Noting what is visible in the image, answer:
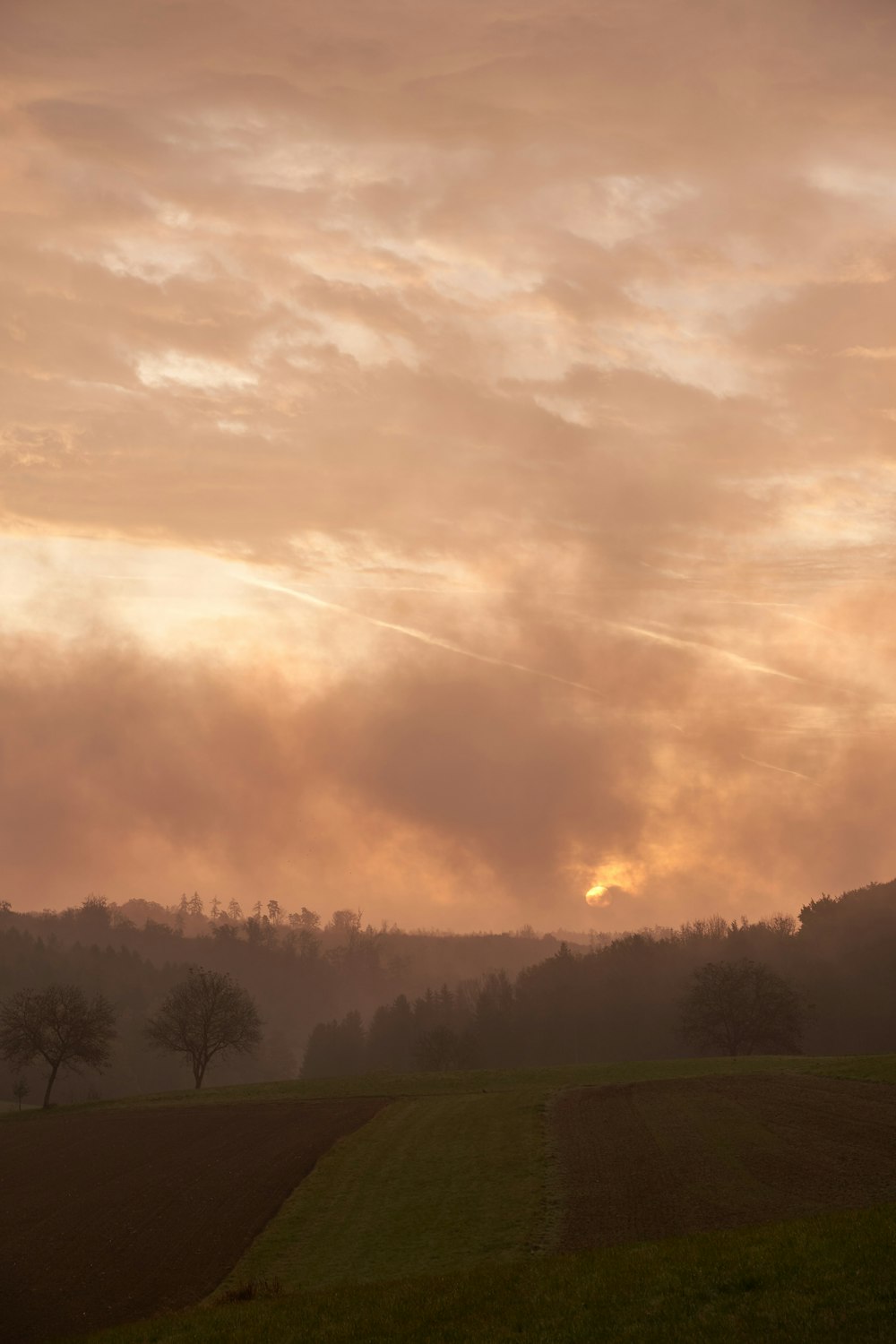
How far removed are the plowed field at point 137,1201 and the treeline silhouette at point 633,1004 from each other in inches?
3083

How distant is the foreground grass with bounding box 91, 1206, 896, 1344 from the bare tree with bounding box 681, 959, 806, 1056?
97.2 meters

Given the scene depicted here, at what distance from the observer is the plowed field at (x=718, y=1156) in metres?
31.7

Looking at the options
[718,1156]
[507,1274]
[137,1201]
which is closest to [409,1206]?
[718,1156]

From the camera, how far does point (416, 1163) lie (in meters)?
47.4

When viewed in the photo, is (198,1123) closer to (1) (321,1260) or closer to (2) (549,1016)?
(1) (321,1260)

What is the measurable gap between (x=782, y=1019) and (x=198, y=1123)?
7653cm

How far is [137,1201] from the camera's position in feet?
150

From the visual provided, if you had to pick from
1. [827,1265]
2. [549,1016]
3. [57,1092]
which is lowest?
[57,1092]

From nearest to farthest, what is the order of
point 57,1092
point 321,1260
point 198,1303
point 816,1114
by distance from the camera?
point 198,1303 < point 321,1260 < point 816,1114 < point 57,1092

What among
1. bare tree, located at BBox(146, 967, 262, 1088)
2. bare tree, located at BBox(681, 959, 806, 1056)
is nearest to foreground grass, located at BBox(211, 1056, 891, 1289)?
bare tree, located at BBox(681, 959, 806, 1056)

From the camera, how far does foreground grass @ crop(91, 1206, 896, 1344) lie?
1889cm

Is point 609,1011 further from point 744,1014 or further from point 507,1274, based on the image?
point 507,1274

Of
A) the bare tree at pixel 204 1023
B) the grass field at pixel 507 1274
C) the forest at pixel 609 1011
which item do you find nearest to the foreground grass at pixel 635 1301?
the grass field at pixel 507 1274

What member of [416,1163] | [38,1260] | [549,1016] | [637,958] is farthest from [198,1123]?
[637,958]
